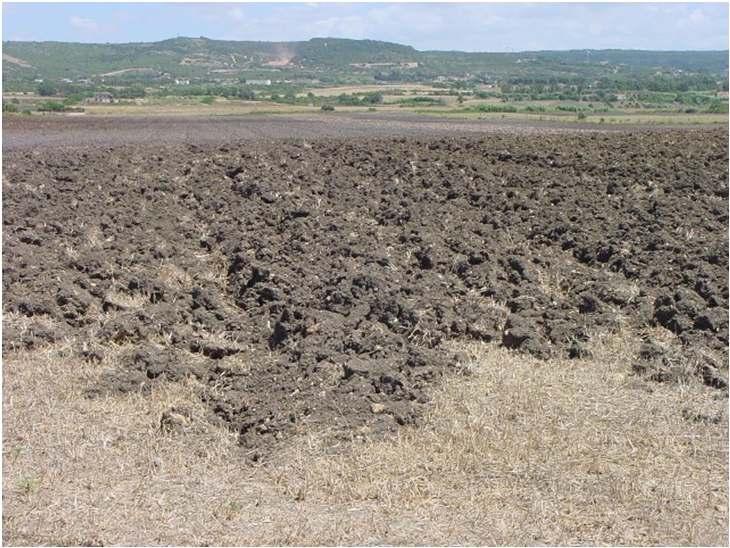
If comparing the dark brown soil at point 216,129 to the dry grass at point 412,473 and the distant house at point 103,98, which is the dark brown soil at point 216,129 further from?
the distant house at point 103,98

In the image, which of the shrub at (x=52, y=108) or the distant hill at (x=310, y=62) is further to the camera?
the distant hill at (x=310, y=62)

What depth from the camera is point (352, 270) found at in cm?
962

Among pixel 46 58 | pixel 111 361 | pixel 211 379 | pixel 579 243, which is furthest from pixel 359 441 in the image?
pixel 46 58

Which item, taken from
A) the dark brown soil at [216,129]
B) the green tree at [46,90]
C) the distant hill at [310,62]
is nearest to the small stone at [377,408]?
the dark brown soil at [216,129]

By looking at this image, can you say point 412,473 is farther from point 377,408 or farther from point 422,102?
point 422,102

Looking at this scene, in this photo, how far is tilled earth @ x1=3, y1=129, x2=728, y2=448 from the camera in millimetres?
7430

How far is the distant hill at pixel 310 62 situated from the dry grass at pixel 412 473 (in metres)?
86.1

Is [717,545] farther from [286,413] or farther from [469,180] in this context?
[469,180]

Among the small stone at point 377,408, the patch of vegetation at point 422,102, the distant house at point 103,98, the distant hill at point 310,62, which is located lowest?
the distant house at point 103,98

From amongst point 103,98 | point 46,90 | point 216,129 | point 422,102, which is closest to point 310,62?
point 46,90

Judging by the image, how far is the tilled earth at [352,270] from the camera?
7.43m

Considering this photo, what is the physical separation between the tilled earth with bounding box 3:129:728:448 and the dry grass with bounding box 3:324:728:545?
1.15 ft

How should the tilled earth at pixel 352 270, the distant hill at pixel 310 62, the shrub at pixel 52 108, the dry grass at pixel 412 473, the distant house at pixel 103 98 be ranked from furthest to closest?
the distant hill at pixel 310 62, the distant house at pixel 103 98, the shrub at pixel 52 108, the tilled earth at pixel 352 270, the dry grass at pixel 412 473

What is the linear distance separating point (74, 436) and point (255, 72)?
125231mm
